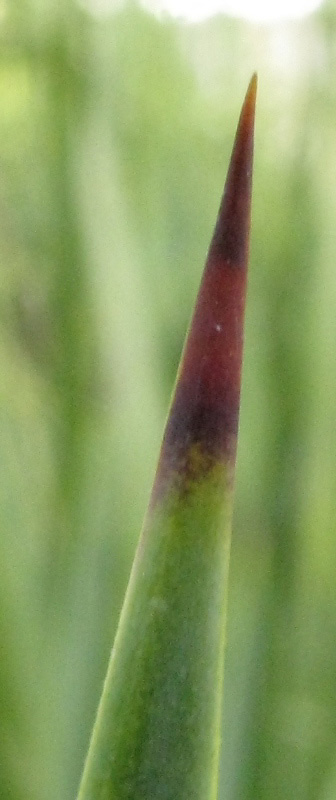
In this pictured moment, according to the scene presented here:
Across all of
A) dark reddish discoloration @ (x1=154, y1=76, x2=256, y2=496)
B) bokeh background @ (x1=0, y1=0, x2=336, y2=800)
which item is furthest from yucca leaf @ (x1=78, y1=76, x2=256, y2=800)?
bokeh background @ (x1=0, y1=0, x2=336, y2=800)

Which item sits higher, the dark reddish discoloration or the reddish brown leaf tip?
the reddish brown leaf tip

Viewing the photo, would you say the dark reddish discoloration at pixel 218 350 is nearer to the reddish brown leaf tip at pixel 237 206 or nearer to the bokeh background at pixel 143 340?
the reddish brown leaf tip at pixel 237 206

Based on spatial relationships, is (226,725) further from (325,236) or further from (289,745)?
(325,236)

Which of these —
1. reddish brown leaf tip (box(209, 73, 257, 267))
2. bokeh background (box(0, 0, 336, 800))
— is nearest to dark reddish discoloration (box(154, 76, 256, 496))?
reddish brown leaf tip (box(209, 73, 257, 267))

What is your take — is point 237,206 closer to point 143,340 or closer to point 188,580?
point 188,580

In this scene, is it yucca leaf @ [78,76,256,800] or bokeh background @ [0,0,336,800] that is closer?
yucca leaf @ [78,76,256,800]

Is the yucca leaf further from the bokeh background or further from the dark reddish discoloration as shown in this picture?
the bokeh background

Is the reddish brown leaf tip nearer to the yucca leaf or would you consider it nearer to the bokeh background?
the yucca leaf

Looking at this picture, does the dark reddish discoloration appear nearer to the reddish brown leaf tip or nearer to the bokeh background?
the reddish brown leaf tip

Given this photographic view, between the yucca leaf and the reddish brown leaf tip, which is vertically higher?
the reddish brown leaf tip
